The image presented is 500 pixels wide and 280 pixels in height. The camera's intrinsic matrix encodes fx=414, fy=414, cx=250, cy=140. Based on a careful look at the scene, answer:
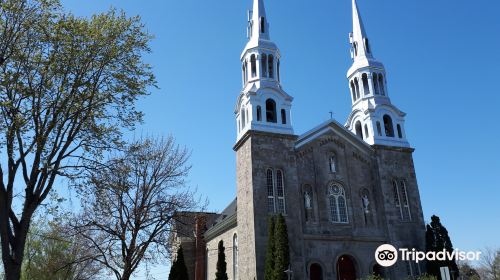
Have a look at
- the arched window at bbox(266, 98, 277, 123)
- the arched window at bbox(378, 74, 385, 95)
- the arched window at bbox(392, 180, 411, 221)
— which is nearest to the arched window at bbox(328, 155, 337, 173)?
the arched window at bbox(392, 180, 411, 221)

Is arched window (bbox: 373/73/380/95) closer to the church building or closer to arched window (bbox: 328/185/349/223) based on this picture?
the church building

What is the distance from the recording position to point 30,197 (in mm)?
14367

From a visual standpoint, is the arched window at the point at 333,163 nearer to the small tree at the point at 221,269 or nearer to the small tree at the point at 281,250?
the small tree at the point at 281,250

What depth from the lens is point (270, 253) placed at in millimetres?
25078

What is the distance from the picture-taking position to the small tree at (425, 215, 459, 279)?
28.1 meters

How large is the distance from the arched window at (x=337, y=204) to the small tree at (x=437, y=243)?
5907mm

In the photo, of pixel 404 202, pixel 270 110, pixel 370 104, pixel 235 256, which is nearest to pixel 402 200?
pixel 404 202

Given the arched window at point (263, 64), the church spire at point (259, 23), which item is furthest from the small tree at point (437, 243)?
the church spire at point (259, 23)

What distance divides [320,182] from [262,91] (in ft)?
26.7

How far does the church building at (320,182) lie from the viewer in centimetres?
2798

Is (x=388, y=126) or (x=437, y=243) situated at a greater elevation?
(x=388, y=126)

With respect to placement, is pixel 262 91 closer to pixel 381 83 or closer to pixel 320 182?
pixel 320 182

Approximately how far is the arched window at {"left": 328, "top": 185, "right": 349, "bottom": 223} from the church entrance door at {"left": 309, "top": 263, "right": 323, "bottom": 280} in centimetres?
355

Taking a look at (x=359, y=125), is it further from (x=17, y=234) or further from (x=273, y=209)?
(x=17, y=234)
